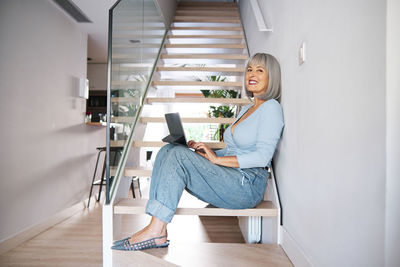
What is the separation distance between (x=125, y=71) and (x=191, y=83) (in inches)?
38.9

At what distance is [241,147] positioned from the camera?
164 cm

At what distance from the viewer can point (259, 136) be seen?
1.50 meters

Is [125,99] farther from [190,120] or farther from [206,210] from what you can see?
[206,210]

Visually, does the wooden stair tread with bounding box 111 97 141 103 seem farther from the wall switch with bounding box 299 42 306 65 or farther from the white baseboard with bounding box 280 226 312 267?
the white baseboard with bounding box 280 226 312 267

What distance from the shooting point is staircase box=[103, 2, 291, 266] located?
5.16 feet

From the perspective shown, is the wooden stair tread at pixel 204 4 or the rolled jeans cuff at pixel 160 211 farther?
the wooden stair tread at pixel 204 4

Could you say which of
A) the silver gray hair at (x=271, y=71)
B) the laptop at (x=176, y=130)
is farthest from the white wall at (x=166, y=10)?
the laptop at (x=176, y=130)

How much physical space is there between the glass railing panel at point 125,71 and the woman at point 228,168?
1.17ft

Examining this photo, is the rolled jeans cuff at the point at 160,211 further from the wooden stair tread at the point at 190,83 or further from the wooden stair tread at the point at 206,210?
the wooden stair tread at the point at 190,83

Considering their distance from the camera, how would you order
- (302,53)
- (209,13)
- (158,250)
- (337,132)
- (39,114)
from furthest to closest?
(209,13), (39,114), (158,250), (302,53), (337,132)

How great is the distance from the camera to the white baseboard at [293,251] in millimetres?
1222

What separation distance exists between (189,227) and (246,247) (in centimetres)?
130

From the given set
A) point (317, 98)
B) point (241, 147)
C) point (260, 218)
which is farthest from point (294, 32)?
point (260, 218)

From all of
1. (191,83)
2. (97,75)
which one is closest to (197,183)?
(191,83)
